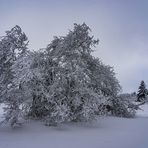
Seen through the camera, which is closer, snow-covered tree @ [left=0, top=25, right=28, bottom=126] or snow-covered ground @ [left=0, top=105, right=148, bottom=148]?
snow-covered ground @ [left=0, top=105, right=148, bottom=148]

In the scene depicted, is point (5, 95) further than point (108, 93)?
No

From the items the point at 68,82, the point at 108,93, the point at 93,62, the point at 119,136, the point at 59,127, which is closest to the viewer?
the point at 119,136

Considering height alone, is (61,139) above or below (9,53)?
below

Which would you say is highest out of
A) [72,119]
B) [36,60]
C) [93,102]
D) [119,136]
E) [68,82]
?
[36,60]

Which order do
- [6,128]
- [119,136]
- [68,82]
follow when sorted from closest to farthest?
[119,136] → [6,128] → [68,82]

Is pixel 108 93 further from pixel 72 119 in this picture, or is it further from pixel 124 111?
pixel 72 119

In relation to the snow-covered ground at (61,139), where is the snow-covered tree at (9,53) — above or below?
above

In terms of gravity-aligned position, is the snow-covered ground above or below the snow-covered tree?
below

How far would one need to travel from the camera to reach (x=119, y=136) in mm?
12633

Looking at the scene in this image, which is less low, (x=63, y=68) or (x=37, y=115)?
(x=63, y=68)

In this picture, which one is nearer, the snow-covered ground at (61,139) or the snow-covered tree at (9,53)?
the snow-covered ground at (61,139)

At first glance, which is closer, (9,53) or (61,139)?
(61,139)

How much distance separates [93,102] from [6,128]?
5.22 m

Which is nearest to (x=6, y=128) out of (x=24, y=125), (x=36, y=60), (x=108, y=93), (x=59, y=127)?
(x=24, y=125)
